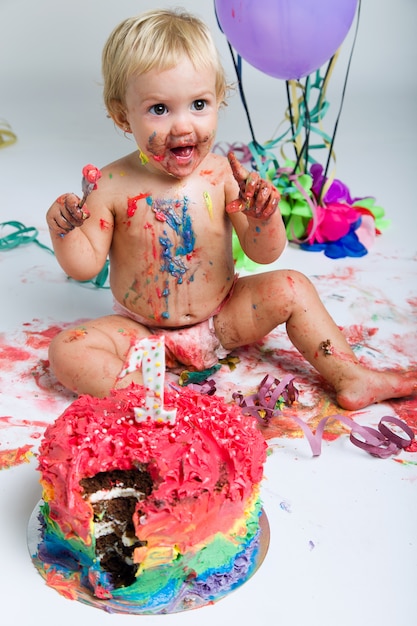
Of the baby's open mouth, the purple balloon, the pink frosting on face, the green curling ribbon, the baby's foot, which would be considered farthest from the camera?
the green curling ribbon

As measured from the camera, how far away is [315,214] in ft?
8.78

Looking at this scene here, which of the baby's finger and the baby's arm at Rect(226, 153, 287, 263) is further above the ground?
the baby's finger

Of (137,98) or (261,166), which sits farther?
(261,166)

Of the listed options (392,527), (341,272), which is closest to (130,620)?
(392,527)

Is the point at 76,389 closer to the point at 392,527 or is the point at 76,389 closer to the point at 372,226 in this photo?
the point at 392,527

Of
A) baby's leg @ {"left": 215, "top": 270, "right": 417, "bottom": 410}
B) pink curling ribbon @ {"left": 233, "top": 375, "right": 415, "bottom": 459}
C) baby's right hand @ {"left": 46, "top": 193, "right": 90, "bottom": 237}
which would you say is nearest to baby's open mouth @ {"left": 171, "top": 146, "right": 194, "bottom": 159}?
baby's right hand @ {"left": 46, "top": 193, "right": 90, "bottom": 237}

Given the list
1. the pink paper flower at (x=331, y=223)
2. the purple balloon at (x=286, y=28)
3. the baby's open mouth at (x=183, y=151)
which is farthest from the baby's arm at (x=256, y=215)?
the pink paper flower at (x=331, y=223)

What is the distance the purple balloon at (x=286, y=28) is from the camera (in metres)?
2.26

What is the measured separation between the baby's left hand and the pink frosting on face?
436mm

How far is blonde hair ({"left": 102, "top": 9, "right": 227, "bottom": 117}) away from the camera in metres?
1.86

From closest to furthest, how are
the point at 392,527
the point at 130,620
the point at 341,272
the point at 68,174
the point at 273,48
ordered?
the point at 130,620 < the point at 392,527 < the point at 273,48 < the point at 341,272 < the point at 68,174

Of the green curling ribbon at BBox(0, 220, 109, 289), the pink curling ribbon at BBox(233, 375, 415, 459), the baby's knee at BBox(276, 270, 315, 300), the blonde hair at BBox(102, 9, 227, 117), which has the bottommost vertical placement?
the pink curling ribbon at BBox(233, 375, 415, 459)

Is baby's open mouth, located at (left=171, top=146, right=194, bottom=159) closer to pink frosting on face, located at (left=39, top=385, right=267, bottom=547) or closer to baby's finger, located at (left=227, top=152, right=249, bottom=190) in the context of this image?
baby's finger, located at (left=227, top=152, right=249, bottom=190)

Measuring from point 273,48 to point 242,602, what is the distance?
4.26 ft
